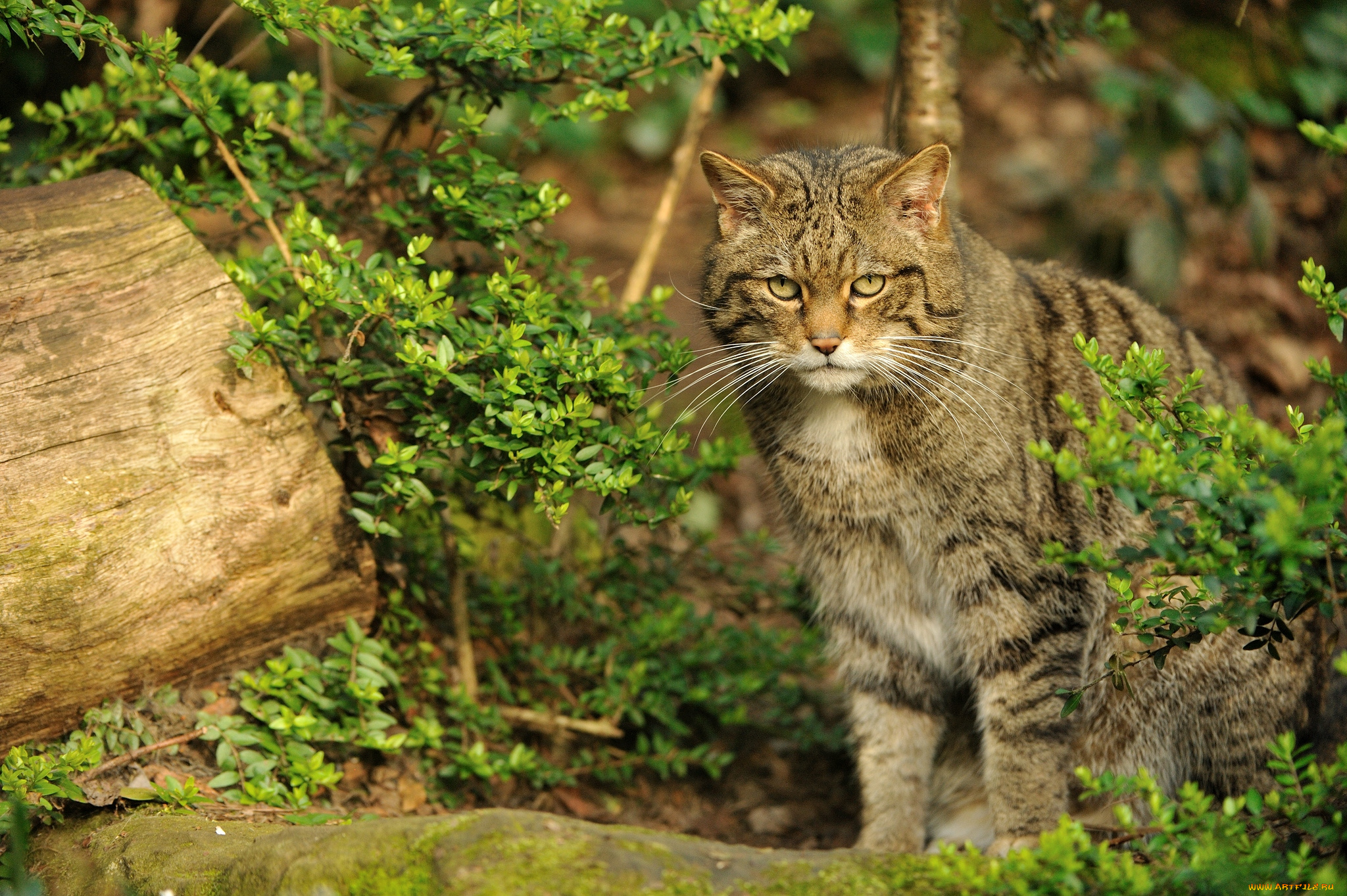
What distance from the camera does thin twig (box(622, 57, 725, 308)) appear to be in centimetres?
465

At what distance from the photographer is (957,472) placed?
3.35 metres

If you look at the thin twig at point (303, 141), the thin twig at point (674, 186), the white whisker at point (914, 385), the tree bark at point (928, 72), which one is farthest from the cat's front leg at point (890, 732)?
the thin twig at point (303, 141)

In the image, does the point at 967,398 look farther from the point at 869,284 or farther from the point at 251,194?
the point at 251,194

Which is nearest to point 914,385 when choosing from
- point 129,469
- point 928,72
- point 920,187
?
point 920,187

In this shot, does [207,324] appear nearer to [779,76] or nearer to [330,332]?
[330,332]

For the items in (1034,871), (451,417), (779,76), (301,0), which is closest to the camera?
(1034,871)

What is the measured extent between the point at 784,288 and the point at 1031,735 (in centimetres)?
157

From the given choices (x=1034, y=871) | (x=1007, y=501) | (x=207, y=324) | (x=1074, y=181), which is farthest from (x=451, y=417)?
(x=1074, y=181)

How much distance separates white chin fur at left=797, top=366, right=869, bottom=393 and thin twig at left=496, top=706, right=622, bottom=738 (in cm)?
157

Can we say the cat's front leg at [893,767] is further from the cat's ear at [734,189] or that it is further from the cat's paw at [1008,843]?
the cat's ear at [734,189]

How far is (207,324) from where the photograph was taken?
3111mm

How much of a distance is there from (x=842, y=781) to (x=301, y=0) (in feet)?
11.6

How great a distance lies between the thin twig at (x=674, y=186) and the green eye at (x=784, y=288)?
125 cm

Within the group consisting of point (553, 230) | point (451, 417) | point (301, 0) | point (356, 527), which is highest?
point (301, 0)
